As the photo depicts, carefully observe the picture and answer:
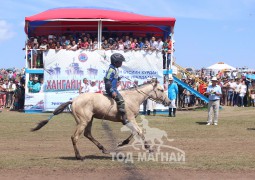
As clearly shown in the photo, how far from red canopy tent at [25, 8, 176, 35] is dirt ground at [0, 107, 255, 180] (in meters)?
8.69

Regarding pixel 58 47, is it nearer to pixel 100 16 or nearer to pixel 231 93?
pixel 100 16

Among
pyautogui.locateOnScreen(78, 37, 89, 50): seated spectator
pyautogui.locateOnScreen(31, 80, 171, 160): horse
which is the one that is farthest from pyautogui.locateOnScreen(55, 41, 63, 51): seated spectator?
pyautogui.locateOnScreen(31, 80, 171, 160): horse

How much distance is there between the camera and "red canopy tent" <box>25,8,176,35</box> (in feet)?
84.4

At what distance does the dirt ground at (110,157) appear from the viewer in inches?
360

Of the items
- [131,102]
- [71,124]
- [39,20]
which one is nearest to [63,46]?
[39,20]

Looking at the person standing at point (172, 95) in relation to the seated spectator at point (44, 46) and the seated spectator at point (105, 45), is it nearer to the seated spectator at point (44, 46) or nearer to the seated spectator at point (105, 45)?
the seated spectator at point (105, 45)

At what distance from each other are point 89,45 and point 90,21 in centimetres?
200

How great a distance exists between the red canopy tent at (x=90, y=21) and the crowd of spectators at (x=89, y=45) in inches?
31.8

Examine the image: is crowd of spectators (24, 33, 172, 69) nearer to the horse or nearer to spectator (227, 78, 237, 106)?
spectator (227, 78, 237, 106)

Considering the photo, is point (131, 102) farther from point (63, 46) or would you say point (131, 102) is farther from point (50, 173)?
point (63, 46)

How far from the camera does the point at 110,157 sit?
11031mm

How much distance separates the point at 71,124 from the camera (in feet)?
62.8

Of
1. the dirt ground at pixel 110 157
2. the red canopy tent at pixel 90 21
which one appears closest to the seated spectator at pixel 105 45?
the red canopy tent at pixel 90 21

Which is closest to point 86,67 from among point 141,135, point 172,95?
point 172,95
